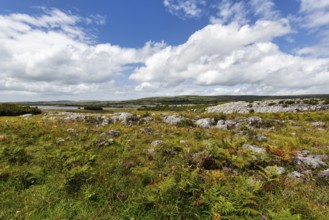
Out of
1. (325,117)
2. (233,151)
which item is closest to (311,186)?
(233,151)

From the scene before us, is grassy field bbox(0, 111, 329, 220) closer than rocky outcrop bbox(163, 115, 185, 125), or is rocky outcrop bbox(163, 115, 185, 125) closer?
grassy field bbox(0, 111, 329, 220)

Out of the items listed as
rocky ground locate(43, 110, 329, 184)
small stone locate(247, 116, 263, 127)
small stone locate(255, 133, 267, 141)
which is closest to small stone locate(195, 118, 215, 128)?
rocky ground locate(43, 110, 329, 184)

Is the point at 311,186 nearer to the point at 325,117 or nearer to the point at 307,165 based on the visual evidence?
the point at 307,165

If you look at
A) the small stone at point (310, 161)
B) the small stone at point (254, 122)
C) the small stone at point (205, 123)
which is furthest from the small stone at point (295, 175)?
the small stone at point (254, 122)

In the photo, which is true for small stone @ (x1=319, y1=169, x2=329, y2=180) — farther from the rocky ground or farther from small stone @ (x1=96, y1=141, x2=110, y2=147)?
small stone @ (x1=96, y1=141, x2=110, y2=147)

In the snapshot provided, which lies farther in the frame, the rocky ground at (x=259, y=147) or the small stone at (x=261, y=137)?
the small stone at (x=261, y=137)

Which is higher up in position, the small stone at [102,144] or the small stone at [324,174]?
the small stone at [102,144]

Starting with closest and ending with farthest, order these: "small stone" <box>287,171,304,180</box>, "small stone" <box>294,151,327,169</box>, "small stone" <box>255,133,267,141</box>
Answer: "small stone" <box>287,171,304,180</box> → "small stone" <box>294,151,327,169</box> → "small stone" <box>255,133,267,141</box>

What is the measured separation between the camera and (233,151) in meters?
8.94

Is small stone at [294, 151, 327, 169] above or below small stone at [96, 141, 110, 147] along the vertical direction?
below

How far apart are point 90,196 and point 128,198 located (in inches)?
41.2

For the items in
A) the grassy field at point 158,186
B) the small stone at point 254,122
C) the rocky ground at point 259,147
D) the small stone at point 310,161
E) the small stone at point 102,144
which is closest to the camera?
the grassy field at point 158,186

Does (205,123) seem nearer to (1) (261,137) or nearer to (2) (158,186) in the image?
(1) (261,137)

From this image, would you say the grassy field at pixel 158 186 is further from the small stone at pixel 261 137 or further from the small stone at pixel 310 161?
the small stone at pixel 261 137
